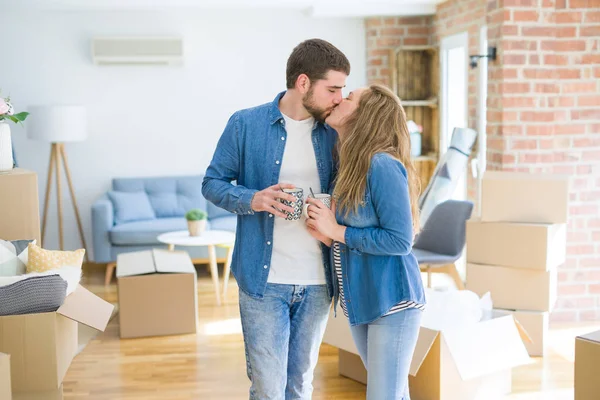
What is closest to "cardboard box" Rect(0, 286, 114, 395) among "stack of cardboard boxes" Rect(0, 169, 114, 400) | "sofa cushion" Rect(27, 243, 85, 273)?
"stack of cardboard boxes" Rect(0, 169, 114, 400)

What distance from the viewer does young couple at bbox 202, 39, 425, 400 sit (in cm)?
220

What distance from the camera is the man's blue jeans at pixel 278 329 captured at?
233 centimetres

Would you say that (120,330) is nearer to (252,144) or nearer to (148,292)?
(148,292)

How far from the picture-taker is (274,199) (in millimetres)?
2197

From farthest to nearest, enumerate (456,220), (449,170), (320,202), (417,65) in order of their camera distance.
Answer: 1. (417,65)
2. (449,170)
3. (456,220)
4. (320,202)

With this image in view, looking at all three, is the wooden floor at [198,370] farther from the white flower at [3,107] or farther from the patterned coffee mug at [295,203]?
the patterned coffee mug at [295,203]

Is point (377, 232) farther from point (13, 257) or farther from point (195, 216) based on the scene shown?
point (195, 216)

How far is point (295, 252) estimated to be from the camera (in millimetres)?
2326

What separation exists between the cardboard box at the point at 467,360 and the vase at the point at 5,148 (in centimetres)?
197

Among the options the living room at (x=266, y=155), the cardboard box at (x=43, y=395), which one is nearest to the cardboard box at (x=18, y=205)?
the living room at (x=266, y=155)

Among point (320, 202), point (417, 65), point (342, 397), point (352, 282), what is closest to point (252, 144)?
point (320, 202)

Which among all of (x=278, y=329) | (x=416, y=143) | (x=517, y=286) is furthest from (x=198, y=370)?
(x=416, y=143)

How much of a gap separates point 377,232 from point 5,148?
6.53 feet

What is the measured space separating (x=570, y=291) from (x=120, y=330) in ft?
9.24
